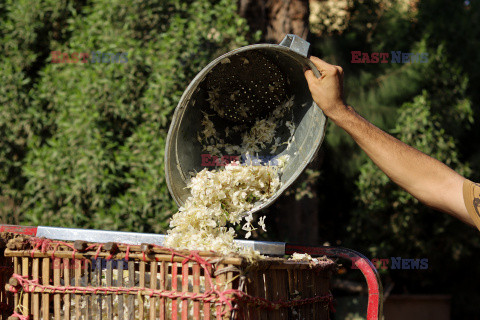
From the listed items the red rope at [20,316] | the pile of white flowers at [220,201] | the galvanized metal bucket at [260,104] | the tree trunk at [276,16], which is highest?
the tree trunk at [276,16]

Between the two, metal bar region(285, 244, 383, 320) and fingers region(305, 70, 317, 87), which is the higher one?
fingers region(305, 70, 317, 87)

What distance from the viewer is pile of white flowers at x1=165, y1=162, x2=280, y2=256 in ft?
6.89

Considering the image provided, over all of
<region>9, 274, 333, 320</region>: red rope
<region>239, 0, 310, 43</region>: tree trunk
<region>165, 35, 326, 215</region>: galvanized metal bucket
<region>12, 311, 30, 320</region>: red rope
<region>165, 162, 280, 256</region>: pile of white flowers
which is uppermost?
<region>239, 0, 310, 43</region>: tree trunk

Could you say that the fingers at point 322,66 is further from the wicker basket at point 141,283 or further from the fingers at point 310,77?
the wicker basket at point 141,283

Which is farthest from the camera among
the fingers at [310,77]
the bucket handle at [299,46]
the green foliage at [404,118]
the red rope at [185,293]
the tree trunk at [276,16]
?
the green foliage at [404,118]

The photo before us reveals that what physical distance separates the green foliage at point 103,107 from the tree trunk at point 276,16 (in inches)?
17.4

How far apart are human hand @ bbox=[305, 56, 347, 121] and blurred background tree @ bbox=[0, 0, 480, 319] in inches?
81.9

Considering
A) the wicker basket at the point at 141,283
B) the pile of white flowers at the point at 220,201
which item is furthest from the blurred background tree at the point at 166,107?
the wicker basket at the point at 141,283

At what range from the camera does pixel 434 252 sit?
609 centimetres

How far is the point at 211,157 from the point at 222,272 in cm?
98

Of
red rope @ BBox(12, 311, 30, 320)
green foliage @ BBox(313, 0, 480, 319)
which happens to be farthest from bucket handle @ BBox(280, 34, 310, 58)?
green foliage @ BBox(313, 0, 480, 319)

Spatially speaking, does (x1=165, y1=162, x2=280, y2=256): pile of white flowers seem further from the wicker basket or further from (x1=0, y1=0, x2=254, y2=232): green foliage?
(x1=0, y1=0, x2=254, y2=232): green foliage

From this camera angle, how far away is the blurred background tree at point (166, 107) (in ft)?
13.4

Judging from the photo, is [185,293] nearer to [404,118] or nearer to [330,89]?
[330,89]
